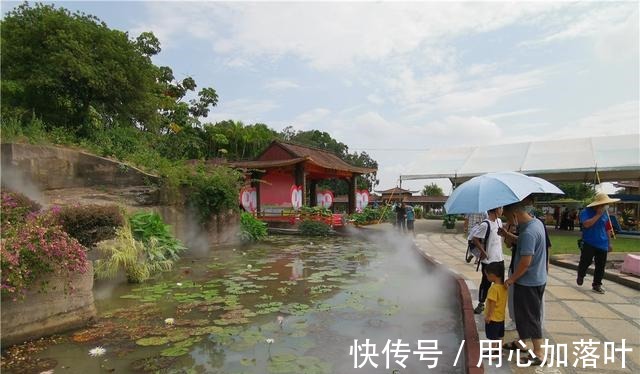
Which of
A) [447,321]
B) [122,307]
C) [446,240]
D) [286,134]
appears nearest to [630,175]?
[446,240]

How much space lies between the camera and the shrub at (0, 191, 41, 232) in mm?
6123

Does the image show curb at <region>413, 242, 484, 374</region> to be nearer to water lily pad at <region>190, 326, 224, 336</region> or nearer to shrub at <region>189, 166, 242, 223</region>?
water lily pad at <region>190, 326, 224, 336</region>

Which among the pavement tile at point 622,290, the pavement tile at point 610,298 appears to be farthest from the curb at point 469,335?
the pavement tile at point 622,290

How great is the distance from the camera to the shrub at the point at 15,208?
6123 millimetres

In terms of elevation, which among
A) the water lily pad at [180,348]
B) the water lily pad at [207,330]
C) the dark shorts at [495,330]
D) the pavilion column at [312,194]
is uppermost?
the pavilion column at [312,194]

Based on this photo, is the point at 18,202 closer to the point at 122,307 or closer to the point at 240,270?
the point at 122,307

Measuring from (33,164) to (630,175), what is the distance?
71.8ft

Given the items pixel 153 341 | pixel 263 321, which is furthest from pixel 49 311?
pixel 263 321

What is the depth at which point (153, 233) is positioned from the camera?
8.48 m

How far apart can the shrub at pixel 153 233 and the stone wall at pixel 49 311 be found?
10.8ft

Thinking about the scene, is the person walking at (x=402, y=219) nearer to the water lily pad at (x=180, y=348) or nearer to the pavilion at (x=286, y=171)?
the pavilion at (x=286, y=171)

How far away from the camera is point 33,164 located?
8.75 metres

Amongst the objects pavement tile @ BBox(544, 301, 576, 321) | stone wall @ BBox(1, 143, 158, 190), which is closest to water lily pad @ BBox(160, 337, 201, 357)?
pavement tile @ BBox(544, 301, 576, 321)

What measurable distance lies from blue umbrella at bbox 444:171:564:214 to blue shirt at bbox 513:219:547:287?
0.26m
